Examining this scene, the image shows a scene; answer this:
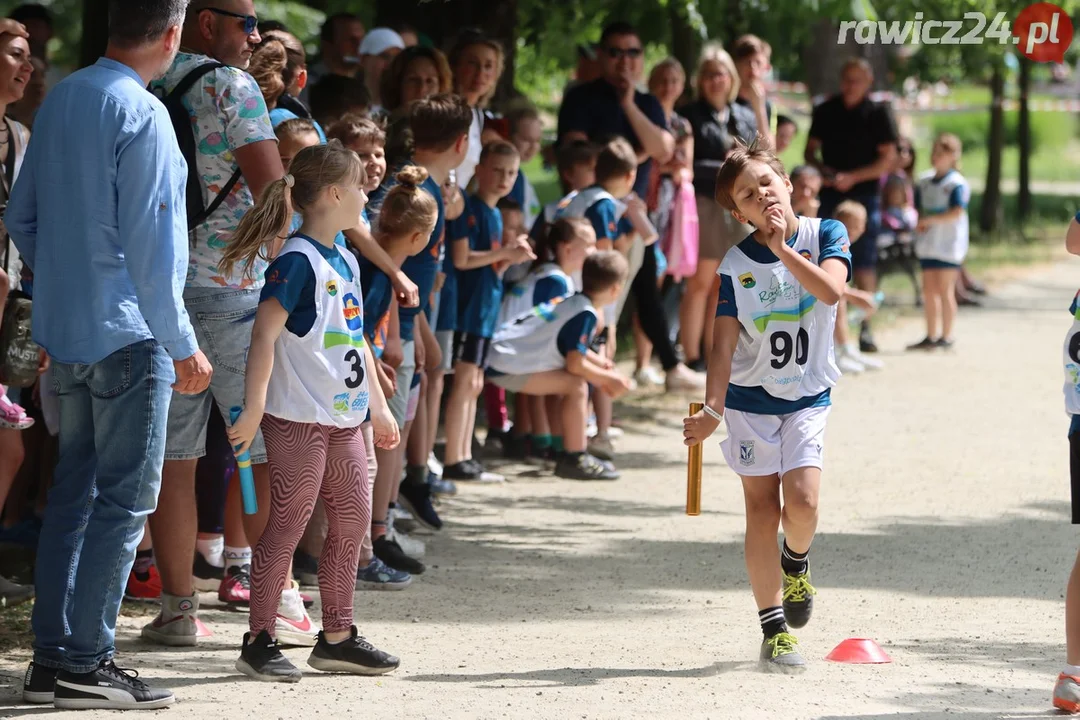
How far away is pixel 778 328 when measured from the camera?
5059 mm

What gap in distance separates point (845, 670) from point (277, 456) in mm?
1973

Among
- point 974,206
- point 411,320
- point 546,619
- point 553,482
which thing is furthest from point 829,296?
point 974,206

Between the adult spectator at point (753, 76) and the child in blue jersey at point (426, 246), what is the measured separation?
434cm

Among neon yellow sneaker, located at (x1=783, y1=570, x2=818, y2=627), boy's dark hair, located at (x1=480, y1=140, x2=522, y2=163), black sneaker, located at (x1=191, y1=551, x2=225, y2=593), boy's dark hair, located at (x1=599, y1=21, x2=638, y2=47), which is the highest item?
boy's dark hair, located at (x1=599, y1=21, x2=638, y2=47)

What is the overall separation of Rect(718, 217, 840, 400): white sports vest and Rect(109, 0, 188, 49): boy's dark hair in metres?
1.94

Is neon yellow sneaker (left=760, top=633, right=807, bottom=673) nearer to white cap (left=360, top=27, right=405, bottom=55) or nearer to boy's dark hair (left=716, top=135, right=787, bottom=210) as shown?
boy's dark hair (left=716, top=135, right=787, bottom=210)

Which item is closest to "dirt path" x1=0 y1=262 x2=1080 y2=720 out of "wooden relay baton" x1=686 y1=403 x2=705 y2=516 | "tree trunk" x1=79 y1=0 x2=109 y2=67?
"wooden relay baton" x1=686 y1=403 x2=705 y2=516

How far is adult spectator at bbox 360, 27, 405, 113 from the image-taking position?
8852 mm

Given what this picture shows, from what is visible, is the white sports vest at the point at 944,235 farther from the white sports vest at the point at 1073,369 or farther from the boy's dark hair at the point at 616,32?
the white sports vest at the point at 1073,369

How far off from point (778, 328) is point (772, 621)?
0.97 metres

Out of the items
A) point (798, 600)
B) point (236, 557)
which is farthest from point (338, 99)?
point (798, 600)

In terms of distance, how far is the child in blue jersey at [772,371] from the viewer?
504 centimetres

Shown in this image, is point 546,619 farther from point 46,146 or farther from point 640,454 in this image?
point 640,454

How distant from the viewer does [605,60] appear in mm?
9820
